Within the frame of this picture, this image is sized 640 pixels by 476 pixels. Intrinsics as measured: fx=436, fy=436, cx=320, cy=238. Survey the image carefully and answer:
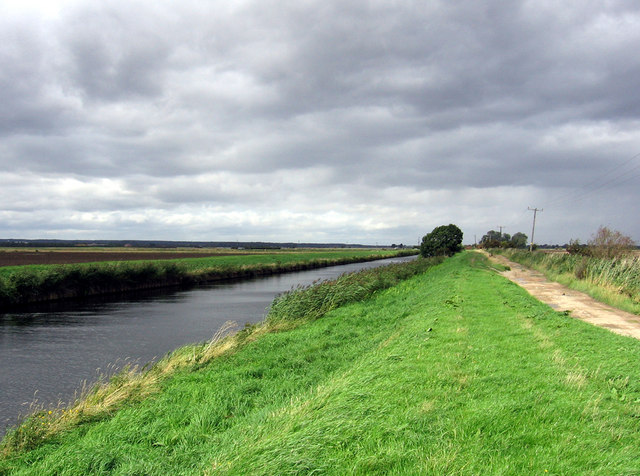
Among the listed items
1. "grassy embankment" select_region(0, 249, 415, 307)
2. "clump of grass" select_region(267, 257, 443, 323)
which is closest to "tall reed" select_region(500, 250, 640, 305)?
"clump of grass" select_region(267, 257, 443, 323)

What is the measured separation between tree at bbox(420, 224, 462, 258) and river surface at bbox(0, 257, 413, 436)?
4791cm

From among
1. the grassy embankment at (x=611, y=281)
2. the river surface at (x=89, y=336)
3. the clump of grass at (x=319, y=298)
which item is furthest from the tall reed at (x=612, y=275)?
the river surface at (x=89, y=336)

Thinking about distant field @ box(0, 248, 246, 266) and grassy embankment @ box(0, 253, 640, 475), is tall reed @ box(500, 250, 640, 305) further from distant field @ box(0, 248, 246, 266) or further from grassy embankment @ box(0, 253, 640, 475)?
distant field @ box(0, 248, 246, 266)

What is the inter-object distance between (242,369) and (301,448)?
5.17 meters

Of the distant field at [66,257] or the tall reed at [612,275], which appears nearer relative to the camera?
the tall reed at [612,275]

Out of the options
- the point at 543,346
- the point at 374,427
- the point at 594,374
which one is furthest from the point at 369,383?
the point at 543,346

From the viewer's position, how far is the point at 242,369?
9312 millimetres

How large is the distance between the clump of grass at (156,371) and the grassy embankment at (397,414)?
0.21 m

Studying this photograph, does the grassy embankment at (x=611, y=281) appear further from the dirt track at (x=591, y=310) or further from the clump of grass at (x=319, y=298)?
the clump of grass at (x=319, y=298)

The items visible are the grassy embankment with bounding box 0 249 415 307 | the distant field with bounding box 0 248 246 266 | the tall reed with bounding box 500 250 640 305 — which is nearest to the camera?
the tall reed with bounding box 500 250 640 305

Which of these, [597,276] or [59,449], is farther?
[597,276]

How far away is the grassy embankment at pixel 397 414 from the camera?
4254 mm

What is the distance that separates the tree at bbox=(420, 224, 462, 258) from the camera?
238ft

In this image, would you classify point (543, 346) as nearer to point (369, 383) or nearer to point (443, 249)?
point (369, 383)
